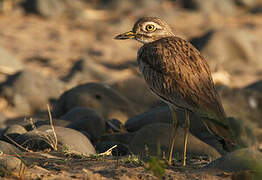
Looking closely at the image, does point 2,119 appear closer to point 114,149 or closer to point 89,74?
point 89,74

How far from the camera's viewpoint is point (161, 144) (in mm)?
5703

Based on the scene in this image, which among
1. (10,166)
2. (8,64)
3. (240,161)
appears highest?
(8,64)

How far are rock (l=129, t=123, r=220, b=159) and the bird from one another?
918mm

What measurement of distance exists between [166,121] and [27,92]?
3936mm

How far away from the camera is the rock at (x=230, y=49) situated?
43.2ft

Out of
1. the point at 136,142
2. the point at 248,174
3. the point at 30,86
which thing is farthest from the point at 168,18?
the point at 248,174

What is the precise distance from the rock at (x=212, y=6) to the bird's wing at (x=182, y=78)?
12.5 meters

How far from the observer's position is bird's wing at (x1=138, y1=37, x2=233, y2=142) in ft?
14.5

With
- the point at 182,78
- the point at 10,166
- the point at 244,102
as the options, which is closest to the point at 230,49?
the point at 244,102

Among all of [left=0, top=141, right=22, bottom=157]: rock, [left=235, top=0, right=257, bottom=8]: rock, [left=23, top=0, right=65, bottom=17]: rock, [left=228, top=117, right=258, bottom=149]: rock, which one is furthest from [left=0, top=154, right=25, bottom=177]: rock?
[left=235, top=0, right=257, bottom=8]: rock

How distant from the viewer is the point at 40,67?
1222cm

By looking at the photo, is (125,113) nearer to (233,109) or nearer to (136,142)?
(233,109)

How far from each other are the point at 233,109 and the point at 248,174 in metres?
4.05

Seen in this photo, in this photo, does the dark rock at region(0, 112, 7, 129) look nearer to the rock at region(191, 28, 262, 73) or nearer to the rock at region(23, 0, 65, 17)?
the rock at region(191, 28, 262, 73)
